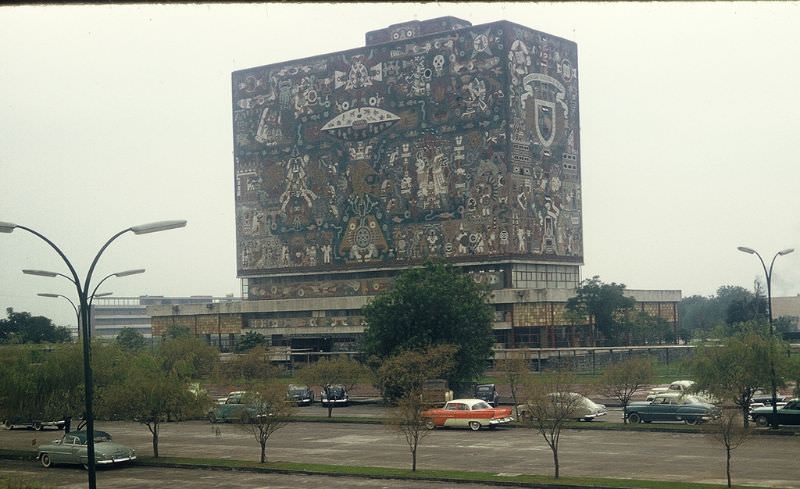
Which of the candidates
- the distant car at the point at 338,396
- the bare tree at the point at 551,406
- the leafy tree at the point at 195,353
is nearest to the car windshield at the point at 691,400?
the bare tree at the point at 551,406

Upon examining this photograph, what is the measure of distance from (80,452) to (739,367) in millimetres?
31585

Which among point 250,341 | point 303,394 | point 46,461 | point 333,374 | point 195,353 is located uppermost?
point 195,353

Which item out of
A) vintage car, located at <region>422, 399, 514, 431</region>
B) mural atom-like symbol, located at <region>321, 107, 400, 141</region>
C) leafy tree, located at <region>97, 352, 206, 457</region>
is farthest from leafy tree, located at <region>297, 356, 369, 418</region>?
mural atom-like symbol, located at <region>321, 107, 400, 141</region>

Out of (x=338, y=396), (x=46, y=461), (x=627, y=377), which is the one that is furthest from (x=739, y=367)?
(x=338, y=396)

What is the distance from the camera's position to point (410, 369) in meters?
62.9

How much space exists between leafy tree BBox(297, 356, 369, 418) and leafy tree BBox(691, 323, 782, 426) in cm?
2883

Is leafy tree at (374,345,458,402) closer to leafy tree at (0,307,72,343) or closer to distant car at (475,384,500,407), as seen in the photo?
distant car at (475,384,500,407)

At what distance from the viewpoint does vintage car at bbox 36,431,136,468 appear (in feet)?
146

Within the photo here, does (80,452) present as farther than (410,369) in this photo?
No

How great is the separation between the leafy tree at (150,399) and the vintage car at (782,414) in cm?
2858

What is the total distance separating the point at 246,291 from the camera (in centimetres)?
13688

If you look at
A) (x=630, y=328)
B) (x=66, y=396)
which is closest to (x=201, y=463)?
(x=66, y=396)

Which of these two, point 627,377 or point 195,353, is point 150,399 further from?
point 195,353

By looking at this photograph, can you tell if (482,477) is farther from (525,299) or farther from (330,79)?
(330,79)
